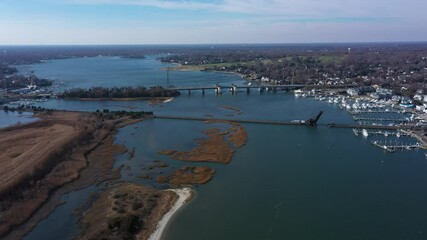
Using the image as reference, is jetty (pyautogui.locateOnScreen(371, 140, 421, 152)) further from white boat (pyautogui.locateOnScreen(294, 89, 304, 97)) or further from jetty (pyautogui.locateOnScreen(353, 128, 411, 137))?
white boat (pyautogui.locateOnScreen(294, 89, 304, 97))

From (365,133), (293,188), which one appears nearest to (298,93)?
(365,133)

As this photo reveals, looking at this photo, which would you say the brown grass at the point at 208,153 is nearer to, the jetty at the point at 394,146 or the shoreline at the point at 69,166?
the shoreline at the point at 69,166

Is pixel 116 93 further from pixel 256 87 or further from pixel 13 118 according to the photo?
pixel 256 87

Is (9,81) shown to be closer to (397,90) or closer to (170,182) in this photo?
(170,182)

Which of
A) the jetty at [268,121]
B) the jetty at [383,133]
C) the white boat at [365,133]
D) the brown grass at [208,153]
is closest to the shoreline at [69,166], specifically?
the jetty at [268,121]

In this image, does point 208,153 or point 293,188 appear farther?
point 208,153

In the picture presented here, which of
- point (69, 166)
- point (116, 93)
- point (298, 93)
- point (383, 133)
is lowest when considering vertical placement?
point (69, 166)
